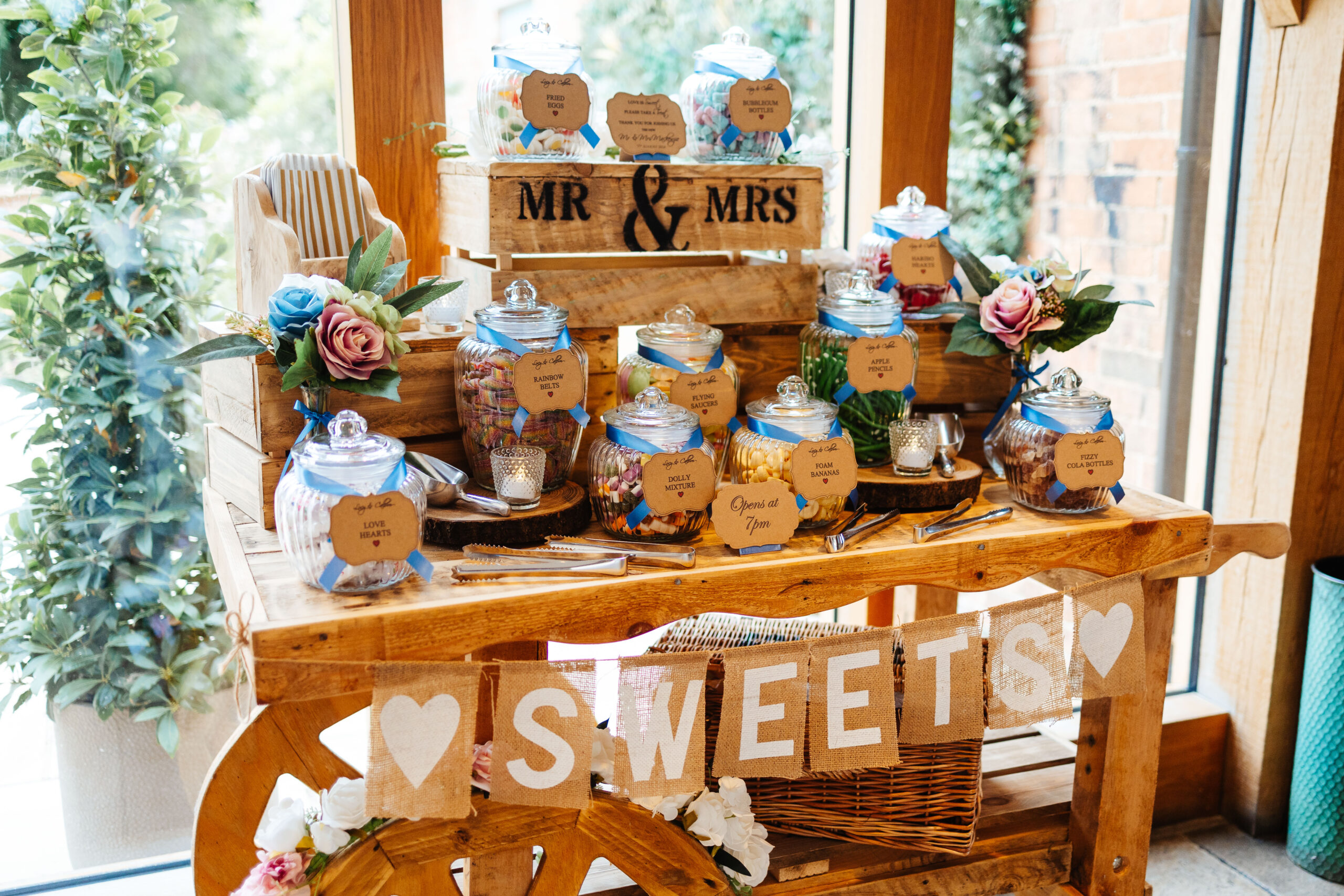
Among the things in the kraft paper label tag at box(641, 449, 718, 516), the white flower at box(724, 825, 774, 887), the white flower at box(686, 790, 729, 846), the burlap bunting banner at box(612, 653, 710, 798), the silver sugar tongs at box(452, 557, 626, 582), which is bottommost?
the white flower at box(724, 825, 774, 887)

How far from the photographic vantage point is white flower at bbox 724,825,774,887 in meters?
1.55

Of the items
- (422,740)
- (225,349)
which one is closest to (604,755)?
(422,740)

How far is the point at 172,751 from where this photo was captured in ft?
6.48

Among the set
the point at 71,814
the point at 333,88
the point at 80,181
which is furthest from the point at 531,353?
the point at 71,814

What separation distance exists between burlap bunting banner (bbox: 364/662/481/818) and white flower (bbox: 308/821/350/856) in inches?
3.5

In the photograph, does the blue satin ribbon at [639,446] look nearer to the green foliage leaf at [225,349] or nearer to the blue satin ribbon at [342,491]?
the blue satin ribbon at [342,491]

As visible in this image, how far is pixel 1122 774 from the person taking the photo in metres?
1.77

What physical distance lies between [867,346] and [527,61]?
628mm

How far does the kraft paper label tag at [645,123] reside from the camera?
1.56m

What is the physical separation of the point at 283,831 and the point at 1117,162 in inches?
83.7

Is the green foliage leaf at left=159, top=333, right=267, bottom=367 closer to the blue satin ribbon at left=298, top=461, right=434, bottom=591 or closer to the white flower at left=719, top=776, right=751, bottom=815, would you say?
the blue satin ribbon at left=298, top=461, right=434, bottom=591

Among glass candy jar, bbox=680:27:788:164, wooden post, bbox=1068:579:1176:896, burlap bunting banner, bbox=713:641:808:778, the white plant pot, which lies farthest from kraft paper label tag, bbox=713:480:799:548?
the white plant pot

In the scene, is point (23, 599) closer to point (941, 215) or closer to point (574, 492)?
point (574, 492)

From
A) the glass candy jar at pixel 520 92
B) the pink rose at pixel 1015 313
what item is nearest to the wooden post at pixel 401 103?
the glass candy jar at pixel 520 92
